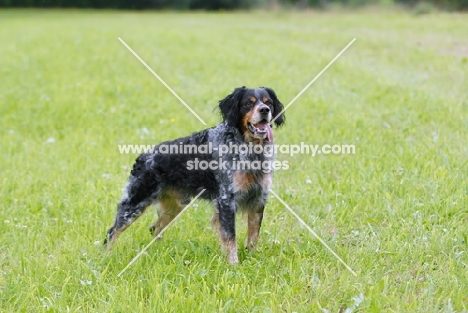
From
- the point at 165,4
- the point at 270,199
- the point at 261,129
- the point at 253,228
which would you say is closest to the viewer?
the point at 261,129

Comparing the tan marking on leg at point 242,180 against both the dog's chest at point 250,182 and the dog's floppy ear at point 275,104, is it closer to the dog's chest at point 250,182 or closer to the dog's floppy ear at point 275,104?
the dog's chest at point 250,182

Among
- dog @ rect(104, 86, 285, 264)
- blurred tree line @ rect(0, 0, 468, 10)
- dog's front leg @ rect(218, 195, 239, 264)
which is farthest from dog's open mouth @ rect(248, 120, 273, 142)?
blurred tree line @ rect(0, 0, 468, 10)

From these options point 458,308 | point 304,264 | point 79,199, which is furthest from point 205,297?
point 79,199

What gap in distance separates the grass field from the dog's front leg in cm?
14

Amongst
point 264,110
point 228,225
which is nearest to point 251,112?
point 264,110

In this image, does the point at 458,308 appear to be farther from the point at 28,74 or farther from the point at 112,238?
the point at 28,74

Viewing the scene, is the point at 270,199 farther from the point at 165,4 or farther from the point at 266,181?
the point at 165,4

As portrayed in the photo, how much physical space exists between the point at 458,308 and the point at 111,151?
18.3 feet

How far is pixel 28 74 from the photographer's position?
1463 centimetres

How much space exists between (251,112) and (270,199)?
5.04 ft

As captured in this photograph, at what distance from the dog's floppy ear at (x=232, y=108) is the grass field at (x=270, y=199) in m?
0.98

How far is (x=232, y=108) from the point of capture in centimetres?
504

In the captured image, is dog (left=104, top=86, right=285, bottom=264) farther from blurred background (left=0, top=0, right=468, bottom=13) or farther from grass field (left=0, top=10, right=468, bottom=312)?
blurred background (left=0, top=0, right=468, bottom=13)

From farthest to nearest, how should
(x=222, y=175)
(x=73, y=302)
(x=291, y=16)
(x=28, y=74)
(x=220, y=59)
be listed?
(x=291, y=16), (x=220, y=59), (x=28, y=74), (x=222, y=175), (x=73, y=302)
